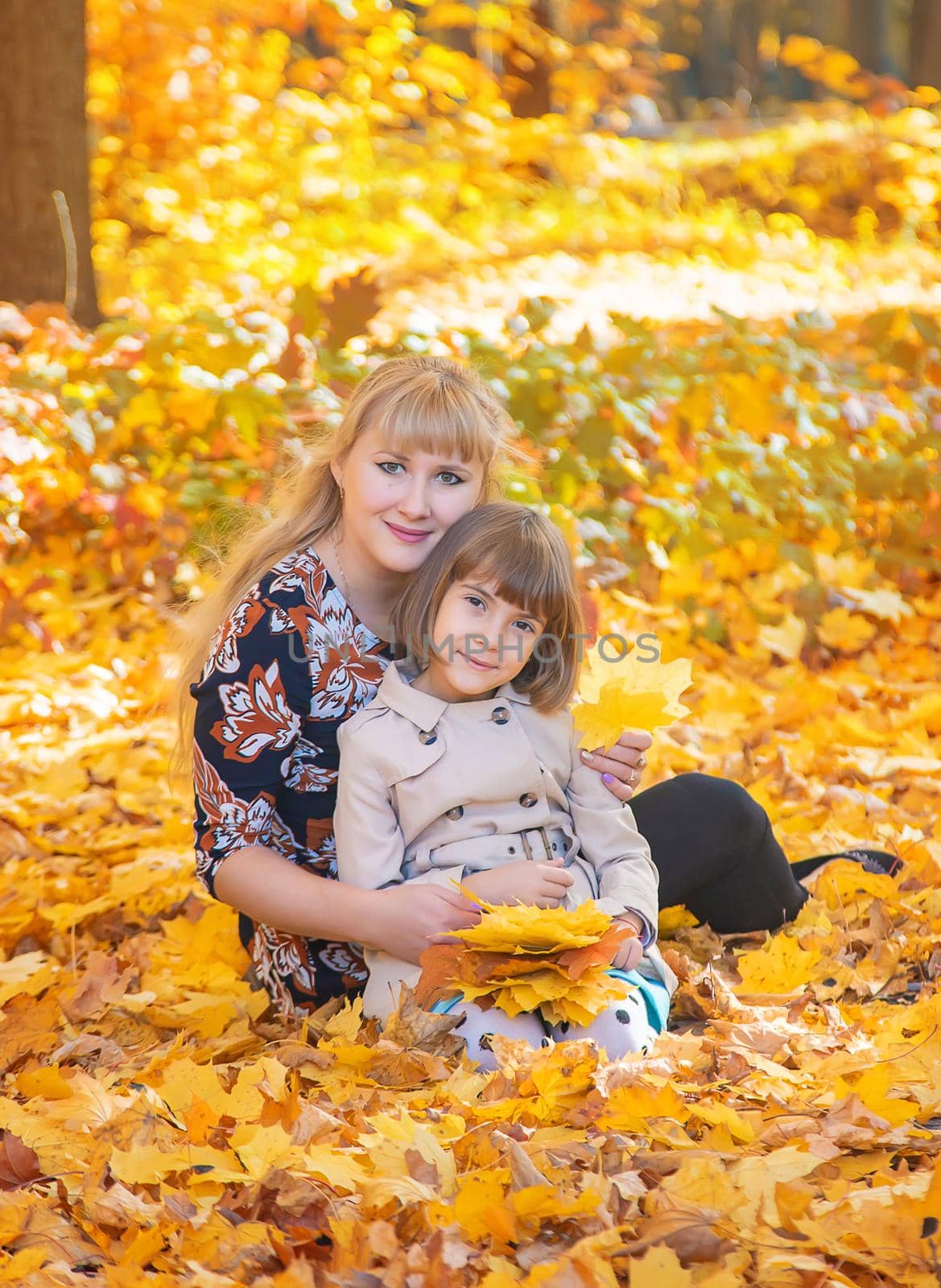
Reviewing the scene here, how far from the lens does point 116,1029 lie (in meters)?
2.53

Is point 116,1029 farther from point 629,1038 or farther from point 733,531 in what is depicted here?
point 733,531

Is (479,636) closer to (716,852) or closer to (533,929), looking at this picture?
(533,929)

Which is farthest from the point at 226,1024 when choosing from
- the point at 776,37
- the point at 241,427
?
the point at 776,37

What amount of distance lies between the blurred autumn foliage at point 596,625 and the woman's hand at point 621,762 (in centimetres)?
46

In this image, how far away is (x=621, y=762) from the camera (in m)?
2.37

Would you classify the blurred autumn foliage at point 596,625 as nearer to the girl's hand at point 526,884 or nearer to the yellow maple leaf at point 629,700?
the girl's hand at point 526,884

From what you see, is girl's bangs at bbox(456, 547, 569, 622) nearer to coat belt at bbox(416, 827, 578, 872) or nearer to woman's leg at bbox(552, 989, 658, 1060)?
coat belt at bbox(416, 827, 578, 872)

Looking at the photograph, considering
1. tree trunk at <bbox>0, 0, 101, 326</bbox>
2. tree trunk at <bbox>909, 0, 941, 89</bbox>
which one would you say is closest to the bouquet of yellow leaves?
tree trunk at <bbox>0, 0, 101, 326</bbox>

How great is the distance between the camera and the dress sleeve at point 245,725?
2.33 m

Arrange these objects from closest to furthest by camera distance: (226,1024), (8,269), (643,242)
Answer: (226,1024) < (8,269) < (643,242)

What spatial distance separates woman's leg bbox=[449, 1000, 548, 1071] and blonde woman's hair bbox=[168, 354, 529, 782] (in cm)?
86

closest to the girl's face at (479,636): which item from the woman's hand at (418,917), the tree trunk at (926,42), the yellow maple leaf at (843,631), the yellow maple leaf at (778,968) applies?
the woman's hand at (418,917)

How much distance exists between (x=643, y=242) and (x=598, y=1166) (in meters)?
12.6

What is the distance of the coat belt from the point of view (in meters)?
2.26
